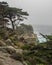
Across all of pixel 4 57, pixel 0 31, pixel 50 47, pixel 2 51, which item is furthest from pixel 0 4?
pixel 50 47

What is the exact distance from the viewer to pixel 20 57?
21.4m

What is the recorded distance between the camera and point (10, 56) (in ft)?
73.1

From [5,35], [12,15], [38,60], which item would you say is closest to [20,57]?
[38,60]

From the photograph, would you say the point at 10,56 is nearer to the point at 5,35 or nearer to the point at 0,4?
the point at 5,35

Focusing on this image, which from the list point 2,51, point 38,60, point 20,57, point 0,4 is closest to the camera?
point 38,60

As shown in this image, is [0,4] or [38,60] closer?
[38,60]

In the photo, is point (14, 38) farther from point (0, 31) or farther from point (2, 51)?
point (2, 51)

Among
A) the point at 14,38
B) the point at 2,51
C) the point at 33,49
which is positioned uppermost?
the point at 33,49

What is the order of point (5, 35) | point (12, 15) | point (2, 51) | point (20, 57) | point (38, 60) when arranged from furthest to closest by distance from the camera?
1. point (12, 15)
2. point (5, 35)
3. point (2, 51)
4. point (20, 57)
5. point (38, 60)

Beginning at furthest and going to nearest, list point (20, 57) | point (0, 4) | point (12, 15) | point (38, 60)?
1. point (12, 15)
2. point (0, 4)
3. point (20, 57)
4. point (38, 60)

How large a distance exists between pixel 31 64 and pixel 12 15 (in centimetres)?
3060

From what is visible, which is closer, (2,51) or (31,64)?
(31,64)

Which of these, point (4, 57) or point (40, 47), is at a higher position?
point (40, 47)

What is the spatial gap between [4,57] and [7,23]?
26168 mm
